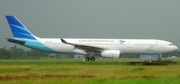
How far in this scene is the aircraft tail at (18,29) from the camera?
148ft

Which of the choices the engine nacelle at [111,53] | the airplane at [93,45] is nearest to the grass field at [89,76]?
the engine nacelle at [111,53]

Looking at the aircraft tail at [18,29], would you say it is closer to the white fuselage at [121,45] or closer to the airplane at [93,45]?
the airplane at [93,45]

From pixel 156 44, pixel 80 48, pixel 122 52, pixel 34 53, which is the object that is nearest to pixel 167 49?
pixel 156 44

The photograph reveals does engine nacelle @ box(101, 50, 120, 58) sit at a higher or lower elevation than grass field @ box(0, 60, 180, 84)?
higher

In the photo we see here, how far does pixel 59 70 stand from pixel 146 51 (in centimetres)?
2065

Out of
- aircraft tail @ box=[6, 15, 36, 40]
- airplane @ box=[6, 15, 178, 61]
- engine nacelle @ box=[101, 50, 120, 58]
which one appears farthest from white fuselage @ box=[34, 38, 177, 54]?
aircraft tail @ box=[6, 15, 36, 40]

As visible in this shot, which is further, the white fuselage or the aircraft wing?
the white fuselage

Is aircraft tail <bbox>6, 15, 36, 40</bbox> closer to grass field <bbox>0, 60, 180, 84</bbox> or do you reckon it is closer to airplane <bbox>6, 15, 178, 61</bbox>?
airplane <bbox>6, 15, 178, 61</bbox>

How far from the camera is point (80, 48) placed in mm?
43062

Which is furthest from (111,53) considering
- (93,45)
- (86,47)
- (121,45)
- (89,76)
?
(89,76)

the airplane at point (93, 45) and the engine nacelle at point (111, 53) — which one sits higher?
the airplane at point (93, 45)

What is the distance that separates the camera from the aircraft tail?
148 ft

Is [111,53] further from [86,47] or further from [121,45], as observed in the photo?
[86,47]

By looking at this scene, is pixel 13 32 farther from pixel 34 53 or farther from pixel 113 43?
pixel 34 53
